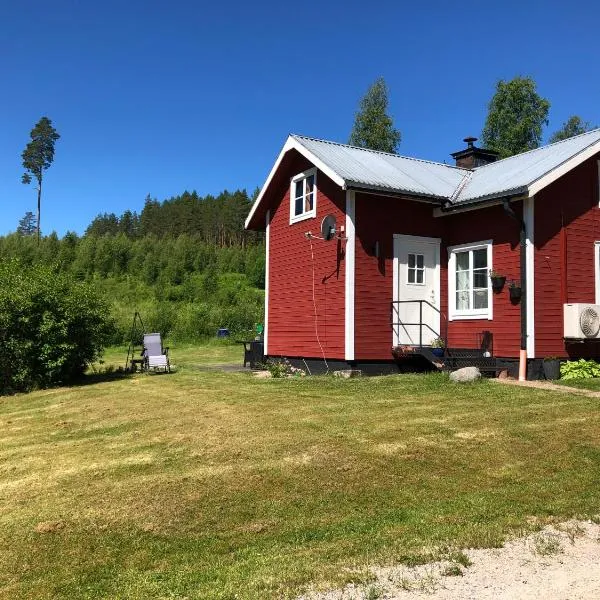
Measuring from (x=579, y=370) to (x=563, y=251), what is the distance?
2.33 m

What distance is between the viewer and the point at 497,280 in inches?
467

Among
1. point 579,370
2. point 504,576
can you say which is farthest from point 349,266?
point 504,576

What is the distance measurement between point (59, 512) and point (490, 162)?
15282 mm

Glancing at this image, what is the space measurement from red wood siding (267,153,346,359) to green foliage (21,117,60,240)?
52.4 metres

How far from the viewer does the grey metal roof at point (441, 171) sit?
39.3 ft

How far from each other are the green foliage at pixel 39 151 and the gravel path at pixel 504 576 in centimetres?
6413

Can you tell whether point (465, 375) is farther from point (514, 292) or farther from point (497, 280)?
point (497, 280)

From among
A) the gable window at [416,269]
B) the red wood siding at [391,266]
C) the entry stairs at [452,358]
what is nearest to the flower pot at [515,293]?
the red wood siding at [391,266]

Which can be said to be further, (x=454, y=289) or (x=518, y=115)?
(x=518, y=115)

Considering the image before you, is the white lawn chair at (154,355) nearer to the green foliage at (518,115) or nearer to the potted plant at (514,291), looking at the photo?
the potted plant at (514,291)

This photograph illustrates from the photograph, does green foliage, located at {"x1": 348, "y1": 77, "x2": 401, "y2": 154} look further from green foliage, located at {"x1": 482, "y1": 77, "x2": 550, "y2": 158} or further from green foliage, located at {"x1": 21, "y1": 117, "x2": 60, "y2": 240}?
green foliage, located at {"x1": 21, "y1": 117, "x2": 60, "y2": 240}

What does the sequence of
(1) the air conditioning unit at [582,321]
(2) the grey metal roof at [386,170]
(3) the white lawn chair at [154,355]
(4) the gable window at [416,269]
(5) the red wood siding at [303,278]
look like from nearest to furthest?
(1) the air conditioning unit at [582,321], (2) the grey metal roof at [386,170], (5) the red wood siding at [303,278], (4) the gable window at [416,269], (3) the white lawn chair at [154,355]

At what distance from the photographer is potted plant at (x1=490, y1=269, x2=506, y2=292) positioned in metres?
11.8

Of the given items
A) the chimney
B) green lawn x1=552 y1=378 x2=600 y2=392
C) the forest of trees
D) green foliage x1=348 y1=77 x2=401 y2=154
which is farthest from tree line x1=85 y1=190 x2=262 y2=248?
green lawn x1=552 y1=378 x2=600 y2=392
